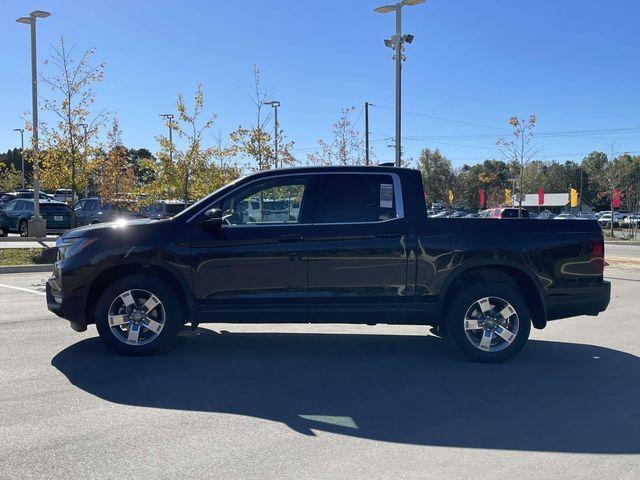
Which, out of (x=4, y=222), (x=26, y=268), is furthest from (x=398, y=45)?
(x=4, y=222)

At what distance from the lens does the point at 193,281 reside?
6023 mm

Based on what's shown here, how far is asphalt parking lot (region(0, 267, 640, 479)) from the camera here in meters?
3.75

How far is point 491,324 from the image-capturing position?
244 inches

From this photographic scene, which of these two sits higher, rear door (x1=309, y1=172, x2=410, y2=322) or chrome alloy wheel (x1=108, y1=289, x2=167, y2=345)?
rear door (x1=309, y1=172, x2=410, y2=322)

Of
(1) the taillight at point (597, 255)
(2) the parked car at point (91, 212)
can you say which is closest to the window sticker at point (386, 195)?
(1) the taillight at point (597, 255)

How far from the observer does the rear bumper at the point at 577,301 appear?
20.5 feet

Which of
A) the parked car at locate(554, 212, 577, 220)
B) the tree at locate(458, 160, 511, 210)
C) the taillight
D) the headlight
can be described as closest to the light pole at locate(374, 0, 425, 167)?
the parked car at locate(554, 212, 577, 220)

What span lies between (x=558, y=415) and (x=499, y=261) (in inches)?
73.4

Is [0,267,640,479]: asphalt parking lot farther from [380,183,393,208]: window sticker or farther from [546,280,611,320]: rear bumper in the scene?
[380,183,393,208]: window sticker

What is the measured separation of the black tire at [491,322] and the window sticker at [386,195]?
121 centimetres

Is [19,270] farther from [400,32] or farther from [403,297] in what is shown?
[400,32]

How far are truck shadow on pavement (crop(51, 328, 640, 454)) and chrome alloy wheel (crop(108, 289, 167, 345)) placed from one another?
24 cm

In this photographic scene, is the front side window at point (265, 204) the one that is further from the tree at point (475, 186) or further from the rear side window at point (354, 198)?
the tree at point (475, 186)

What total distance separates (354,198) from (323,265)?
796 mm
